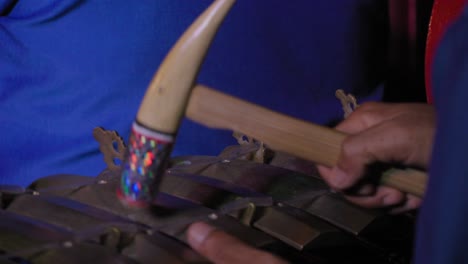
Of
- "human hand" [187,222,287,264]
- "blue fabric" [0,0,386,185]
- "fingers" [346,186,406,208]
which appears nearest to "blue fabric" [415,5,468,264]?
"human hand" [187,222,287,264]

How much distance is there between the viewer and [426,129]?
70cm

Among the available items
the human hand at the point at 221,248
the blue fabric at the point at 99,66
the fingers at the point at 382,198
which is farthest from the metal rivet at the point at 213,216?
the blue fabric at the point at 99,66

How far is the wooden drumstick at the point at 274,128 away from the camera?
0.70 m

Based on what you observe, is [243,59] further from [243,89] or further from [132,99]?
[132,99]

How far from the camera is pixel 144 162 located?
66 cm

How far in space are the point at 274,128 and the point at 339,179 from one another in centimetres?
11

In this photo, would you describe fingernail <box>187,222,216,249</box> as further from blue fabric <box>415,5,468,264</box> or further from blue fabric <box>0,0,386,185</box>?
blue fabric <box>0,0,386,185</box>

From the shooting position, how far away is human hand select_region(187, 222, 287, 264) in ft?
2.11

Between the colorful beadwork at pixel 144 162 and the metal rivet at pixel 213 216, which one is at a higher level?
the colorful beadwork at pixel 144 162

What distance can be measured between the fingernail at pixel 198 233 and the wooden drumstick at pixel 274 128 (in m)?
0.11

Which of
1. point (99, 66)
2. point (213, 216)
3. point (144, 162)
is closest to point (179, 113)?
point (144, 162)

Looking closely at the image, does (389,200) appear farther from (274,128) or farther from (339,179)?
(274,128)

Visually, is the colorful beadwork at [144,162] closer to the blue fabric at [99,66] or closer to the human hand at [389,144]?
the human hand at [389,144]

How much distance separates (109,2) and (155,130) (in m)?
0.45
